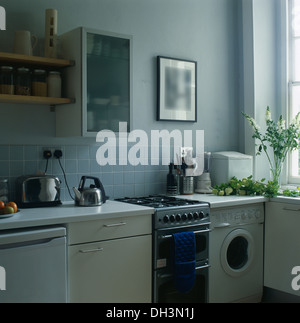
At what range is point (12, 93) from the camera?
2.73 m

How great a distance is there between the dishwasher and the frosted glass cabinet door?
87 centimetres

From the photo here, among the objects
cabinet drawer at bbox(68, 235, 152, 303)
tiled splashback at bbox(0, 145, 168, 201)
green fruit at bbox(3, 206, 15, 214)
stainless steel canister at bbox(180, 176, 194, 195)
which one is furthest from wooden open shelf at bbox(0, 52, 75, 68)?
stainless steel canister at bbox(180, 176, 194, 195)

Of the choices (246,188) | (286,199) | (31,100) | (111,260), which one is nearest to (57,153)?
(31,100)

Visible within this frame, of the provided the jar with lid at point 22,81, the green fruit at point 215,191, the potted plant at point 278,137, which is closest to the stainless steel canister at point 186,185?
the green fruit at point 215,191

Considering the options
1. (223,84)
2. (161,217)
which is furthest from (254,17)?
(161,217)

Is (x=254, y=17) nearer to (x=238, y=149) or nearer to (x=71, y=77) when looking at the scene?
(x=238, y=149)

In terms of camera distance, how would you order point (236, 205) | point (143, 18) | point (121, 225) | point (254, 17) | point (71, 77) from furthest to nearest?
1. point (254, 17)
2. point (143, 18)
3. point (236, 205)
4. point (71, 77)
5. point (121, 225)

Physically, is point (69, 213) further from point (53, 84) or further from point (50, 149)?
point (53, 84)

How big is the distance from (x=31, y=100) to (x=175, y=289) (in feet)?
5.19

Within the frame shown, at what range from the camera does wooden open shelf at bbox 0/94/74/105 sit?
265 centimetres

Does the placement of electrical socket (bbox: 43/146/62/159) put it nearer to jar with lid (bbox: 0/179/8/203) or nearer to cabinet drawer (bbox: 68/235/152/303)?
jar with lid (bbox: 0/179/8/203)

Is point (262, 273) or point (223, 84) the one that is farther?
point (223, 84)
